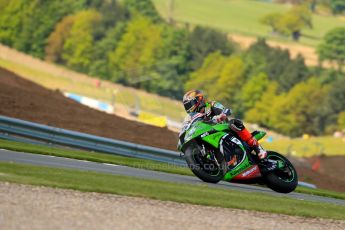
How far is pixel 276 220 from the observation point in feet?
39.8

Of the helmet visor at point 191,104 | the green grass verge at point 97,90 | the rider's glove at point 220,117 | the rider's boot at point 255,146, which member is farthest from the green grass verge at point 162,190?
the green grass verge at point 97,90

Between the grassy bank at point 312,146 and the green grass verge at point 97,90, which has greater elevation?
the grassy bank at point 312,146

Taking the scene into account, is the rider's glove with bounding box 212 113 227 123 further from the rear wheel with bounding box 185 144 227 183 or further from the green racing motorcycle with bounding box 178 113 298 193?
the rear wheel with bounding box 185 144 227 183

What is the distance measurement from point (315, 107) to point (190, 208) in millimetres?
78877

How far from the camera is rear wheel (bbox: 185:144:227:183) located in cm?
1522

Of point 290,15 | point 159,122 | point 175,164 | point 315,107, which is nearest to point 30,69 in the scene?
point 315,107

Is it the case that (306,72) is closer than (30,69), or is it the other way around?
(30,69)

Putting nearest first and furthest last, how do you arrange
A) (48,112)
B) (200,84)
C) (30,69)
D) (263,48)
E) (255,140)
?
1. (255,140)
2. (48,112)
3. (30,69)
4. (200,84)
5. (263,48)

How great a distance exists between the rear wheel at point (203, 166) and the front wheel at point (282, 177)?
924mm

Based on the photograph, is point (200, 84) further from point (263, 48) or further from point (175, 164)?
point (175, 164)

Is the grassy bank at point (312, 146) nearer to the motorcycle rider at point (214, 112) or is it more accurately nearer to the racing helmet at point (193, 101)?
the motorcycle rider at point (214, 112)

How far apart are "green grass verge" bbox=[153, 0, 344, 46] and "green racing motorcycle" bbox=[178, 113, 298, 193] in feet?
417

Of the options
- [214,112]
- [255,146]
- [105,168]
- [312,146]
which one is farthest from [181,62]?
[214,112]

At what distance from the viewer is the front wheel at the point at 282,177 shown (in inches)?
624
